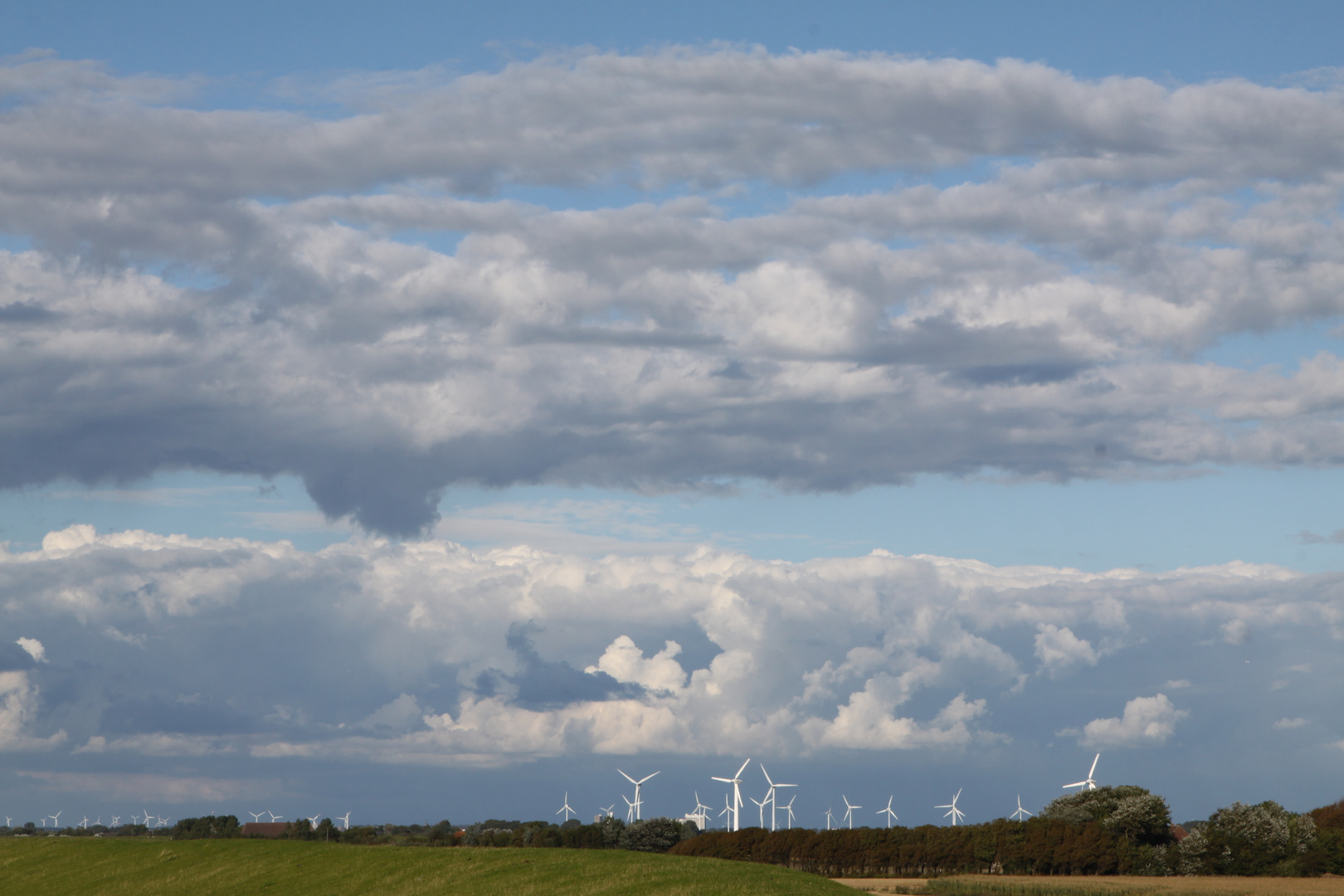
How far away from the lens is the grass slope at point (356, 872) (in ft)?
208

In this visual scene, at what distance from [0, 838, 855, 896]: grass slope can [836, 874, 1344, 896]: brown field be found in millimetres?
52537

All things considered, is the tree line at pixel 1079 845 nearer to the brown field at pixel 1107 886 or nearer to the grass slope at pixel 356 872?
the brown field at pixel 1107 886

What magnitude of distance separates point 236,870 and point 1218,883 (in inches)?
4124

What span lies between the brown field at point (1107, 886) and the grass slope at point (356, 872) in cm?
5254

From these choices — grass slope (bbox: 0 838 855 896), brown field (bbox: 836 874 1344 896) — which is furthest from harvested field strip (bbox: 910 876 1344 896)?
grass slope (bbox: 0 838 855 896)

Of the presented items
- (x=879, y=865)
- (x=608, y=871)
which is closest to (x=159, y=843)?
(x=608, y=871)

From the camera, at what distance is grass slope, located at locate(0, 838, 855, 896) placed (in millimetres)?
63250

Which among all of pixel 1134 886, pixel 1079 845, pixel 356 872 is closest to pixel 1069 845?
pixel 1079 845

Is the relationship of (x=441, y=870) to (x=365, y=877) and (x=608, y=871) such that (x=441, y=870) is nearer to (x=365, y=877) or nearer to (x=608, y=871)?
(x=365, y=877)

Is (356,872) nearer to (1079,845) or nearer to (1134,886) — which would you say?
(1134,886)

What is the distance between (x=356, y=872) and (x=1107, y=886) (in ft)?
278

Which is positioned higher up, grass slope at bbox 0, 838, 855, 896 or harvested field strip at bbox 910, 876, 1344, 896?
grass slope at bbox 0, 838, 855, 896

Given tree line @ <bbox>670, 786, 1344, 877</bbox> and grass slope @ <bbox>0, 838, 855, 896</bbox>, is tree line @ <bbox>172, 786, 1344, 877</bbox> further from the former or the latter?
grass slope @ <bbox>0, 838, 855, 896</bbox>

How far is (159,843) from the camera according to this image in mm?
95438
